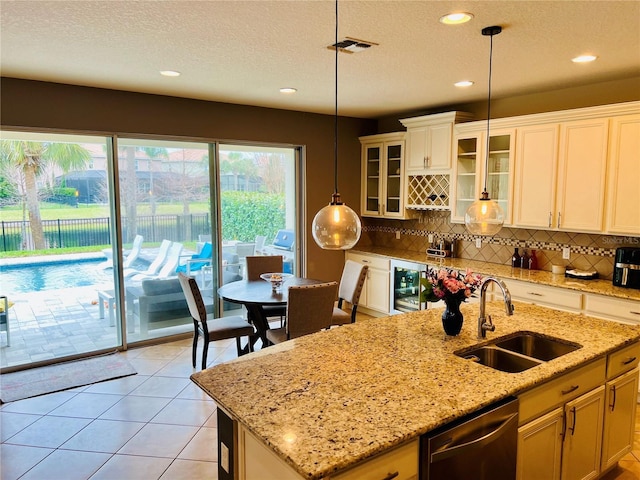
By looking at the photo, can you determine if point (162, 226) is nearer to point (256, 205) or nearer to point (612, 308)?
point (256, 205)

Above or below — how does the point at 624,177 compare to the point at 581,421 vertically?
above

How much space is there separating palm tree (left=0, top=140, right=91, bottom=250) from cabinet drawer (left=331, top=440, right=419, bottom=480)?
4012 millimetres

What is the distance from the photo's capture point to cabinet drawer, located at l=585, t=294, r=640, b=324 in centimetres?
351

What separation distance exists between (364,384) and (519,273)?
3.09m

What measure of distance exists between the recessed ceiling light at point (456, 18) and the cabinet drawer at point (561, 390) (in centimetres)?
190

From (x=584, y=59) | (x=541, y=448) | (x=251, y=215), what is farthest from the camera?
(x=251, y=215)

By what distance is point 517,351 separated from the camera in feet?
8.89

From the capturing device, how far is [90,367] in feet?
14.3

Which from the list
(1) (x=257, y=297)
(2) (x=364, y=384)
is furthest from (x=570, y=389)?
(1) (x=257, y=297)

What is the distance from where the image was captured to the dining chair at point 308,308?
3570 mm

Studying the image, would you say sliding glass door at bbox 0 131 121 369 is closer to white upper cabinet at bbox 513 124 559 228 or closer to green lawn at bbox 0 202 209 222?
green lawn at bbox 0 202 209 222

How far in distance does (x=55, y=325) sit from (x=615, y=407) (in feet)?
15.4

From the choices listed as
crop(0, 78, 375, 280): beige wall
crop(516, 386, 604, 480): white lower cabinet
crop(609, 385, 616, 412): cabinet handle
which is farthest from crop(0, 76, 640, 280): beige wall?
crop(516, 386, 604, 480): white lower cabinet

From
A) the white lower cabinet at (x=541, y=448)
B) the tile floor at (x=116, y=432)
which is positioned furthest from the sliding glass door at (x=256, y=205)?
the white lower cabinet at (x=541, y=448)
